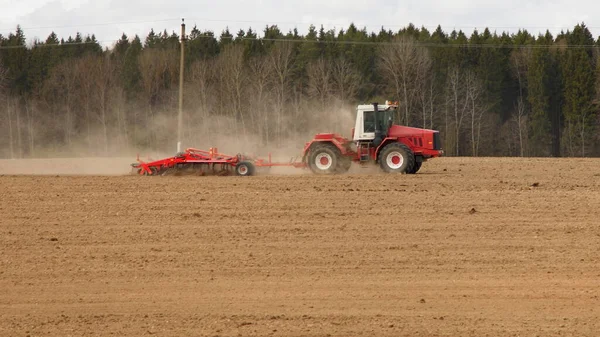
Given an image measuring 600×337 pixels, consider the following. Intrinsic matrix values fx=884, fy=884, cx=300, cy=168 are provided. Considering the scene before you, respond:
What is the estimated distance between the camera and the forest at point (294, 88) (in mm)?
62906

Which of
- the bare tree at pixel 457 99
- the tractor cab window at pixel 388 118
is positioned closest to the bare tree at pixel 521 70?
the bare tree at pixel 457 99

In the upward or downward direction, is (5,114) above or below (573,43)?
below

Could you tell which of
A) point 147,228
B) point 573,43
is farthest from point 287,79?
point 147,228

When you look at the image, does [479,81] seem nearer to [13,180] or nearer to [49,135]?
[49,135]

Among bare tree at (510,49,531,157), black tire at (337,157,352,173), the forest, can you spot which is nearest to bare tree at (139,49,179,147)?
Answer: the forest

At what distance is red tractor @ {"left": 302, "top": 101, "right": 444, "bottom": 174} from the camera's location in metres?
26.2

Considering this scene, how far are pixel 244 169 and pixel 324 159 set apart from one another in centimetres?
245

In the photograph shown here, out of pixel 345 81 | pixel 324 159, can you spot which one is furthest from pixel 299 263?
pixel 345 81

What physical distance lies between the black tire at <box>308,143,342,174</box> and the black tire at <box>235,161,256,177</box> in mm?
1835

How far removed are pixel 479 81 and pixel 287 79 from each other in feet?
58.1

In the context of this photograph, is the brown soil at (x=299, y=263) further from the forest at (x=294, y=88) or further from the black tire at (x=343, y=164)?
the forest at (x=294, y=88)

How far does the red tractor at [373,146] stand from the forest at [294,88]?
26708 mm

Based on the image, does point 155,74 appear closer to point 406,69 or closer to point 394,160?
point 406,69

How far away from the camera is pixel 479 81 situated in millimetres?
75375
